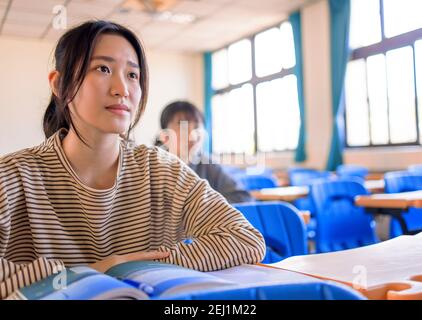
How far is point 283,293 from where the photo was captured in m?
0.51

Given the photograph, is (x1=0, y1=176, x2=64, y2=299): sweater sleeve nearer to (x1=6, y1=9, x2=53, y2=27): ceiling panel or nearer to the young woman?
the young woman

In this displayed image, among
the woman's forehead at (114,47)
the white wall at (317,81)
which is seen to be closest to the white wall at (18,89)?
the white wall at (317,81)

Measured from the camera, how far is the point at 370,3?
19.3 ft

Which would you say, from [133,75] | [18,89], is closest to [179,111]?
[133,75]

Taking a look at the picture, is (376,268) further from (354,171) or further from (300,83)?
(300,83)

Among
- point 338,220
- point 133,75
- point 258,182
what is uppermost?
point 133,75

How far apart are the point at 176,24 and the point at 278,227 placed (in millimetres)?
6311

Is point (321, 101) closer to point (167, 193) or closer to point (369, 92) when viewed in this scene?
point (369, 92)

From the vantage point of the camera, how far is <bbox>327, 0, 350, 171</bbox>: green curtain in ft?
20.2

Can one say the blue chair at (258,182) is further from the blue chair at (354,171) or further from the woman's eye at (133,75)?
the woman's eye at (133,75)

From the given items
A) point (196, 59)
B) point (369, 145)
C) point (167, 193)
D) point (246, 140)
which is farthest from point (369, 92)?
point (167, 193)

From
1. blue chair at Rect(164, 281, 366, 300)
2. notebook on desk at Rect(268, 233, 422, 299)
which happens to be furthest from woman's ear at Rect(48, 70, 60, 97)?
blue chair at Rect(164, 281, 366, 300)

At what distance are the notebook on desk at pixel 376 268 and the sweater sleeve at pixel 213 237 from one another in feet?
0.24

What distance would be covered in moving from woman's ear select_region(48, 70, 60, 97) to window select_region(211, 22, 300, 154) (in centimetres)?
616
